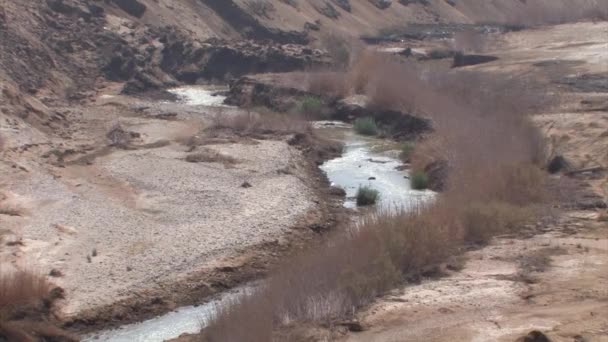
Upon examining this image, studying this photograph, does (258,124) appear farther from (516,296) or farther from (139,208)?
(516,296)

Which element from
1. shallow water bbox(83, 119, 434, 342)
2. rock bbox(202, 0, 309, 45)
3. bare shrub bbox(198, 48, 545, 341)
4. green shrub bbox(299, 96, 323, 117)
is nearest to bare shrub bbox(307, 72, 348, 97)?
green shrub bbox(299, 96, 323, 117)

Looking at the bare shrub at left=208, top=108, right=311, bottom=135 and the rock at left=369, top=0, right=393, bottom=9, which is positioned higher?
the rock at left=369, top=0, right=393, bottom=9

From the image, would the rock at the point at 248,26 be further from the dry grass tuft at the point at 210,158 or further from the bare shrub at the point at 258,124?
the dry grass tuft at the point at 210,158

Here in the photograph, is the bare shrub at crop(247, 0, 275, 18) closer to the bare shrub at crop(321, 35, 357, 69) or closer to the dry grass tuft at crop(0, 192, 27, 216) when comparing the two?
the bare shrub at crop(321, 35, 357, 69)


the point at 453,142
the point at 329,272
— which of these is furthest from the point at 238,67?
the point at 329,272

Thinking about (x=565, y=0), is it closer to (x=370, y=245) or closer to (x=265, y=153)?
(x=265, y=153)

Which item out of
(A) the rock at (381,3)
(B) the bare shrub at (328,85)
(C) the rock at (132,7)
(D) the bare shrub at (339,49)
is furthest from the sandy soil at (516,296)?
(A) the rock at (381,3)
